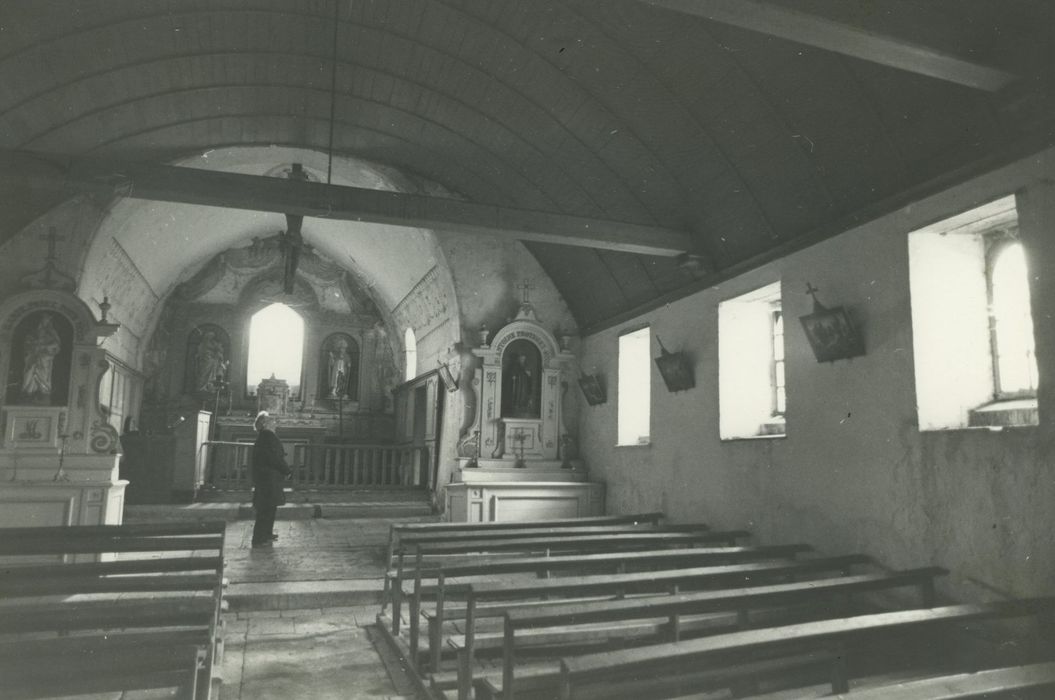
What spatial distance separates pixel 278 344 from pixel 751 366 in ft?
41.7

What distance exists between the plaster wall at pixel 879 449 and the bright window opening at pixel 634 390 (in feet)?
4.47

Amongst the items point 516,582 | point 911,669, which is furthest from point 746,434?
point 516,582

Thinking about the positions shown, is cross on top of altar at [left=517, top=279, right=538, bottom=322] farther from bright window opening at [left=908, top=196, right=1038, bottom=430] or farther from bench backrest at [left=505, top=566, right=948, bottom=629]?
bench backrest at [left=505, top=566, right=948, bottom=629]

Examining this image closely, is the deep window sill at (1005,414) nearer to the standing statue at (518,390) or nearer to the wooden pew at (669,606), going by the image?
the wooden pew at (669,606)

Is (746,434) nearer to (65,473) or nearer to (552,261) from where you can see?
(552,261)

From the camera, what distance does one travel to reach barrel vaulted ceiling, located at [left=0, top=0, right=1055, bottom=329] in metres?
4.90

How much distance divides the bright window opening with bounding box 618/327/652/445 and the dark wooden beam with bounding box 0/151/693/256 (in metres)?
2.11

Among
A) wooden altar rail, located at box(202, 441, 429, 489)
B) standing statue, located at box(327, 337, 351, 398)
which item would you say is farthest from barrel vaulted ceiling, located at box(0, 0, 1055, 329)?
standing statue, located at box(327, 337, 351, 398)

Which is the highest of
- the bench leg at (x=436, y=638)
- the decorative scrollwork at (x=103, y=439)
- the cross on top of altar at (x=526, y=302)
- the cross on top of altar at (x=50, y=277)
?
the cross on top of altar at (x=526, y=302)

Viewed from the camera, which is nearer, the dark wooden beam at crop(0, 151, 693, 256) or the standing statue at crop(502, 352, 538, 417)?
the dark wooden beam at crop(0, 151, 693, 256)

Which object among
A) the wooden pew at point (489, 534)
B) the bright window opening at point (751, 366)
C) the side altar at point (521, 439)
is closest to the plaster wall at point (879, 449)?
the bright window opening at point (751, 366)

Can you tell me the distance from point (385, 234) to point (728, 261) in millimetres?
7634

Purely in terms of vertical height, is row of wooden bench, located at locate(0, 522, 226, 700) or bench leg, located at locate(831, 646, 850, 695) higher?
row of wooden bench, located at locate(0, 522, 226, 700)

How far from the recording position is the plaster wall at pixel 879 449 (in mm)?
4578
